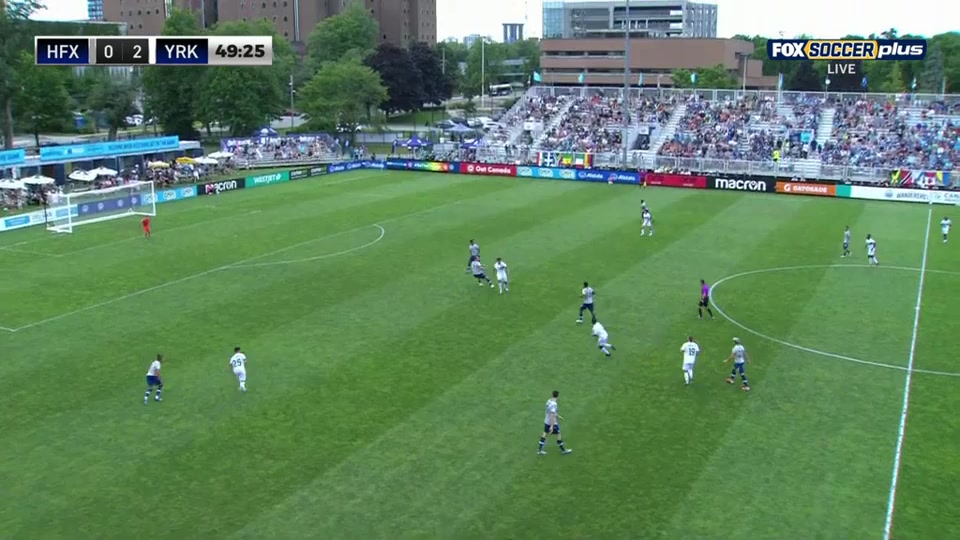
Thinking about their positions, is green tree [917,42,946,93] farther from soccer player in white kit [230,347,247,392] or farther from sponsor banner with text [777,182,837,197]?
soccer player in white kit [230,347,247,392]

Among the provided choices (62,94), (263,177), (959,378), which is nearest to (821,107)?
(263,177)

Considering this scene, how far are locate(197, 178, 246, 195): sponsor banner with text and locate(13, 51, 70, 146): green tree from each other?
35.5 meters

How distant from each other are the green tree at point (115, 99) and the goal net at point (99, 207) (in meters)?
46.4

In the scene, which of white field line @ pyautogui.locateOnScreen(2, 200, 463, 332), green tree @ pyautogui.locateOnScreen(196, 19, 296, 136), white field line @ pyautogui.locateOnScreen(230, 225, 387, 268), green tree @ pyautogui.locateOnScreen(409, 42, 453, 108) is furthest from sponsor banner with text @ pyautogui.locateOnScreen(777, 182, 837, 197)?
green tree @ pyautogui.locateOnScreen(409, 42, 453, 108)

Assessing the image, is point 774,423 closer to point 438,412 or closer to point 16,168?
point 438,412

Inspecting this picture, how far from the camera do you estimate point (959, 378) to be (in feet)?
78.5

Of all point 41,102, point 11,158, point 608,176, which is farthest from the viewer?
point 41,102

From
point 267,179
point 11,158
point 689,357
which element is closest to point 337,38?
point 267,179

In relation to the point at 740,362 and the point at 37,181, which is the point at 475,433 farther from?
the point at 37,181

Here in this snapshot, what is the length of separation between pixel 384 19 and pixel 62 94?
93.0 meters

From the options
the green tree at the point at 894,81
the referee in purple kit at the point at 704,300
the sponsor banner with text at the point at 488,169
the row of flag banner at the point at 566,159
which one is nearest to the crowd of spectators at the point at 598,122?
the row of flag banner at the point at 566,159

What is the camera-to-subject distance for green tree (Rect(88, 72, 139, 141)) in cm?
9619

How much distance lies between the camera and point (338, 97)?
95.9 m

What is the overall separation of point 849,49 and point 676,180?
65.7 ft
